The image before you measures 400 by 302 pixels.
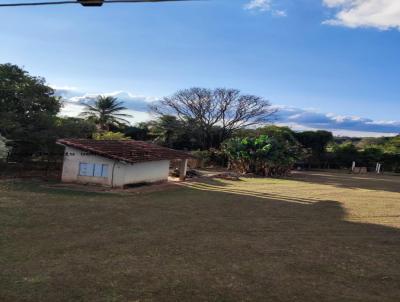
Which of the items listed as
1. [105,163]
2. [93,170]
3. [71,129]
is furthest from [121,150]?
[71,129]

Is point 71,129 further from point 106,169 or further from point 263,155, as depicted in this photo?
point 263,155

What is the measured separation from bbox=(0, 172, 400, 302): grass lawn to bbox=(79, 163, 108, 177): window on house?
178 inches

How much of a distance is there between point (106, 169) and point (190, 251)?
12580 mm

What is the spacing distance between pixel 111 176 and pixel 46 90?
8140mm

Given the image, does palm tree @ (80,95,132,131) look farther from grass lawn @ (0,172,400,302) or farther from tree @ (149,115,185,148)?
grass lawn @ (0,172,400,302)

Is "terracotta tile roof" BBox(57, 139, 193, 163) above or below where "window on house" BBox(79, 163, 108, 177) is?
above

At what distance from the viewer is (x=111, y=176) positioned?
66.3 ft

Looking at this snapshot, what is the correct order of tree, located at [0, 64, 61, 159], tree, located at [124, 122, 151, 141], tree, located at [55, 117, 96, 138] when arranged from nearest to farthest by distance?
1. tree, located at [0, 64, 61, 159]
2. tree, located at [55, 117, 96, 138]
3. tree, located at [124, 122, 151, 141]

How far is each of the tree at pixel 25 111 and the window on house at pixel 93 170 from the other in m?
3.44

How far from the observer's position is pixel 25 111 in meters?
23.4

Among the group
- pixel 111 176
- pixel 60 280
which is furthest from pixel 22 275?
pixel 111 176

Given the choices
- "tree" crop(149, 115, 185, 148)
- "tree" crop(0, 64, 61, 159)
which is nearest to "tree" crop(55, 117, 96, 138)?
"tree" crop(0, 64, 61, 159)

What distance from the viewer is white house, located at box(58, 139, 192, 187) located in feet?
66.1

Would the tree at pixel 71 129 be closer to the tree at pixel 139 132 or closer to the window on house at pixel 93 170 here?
the window on house at pixel 93 170
